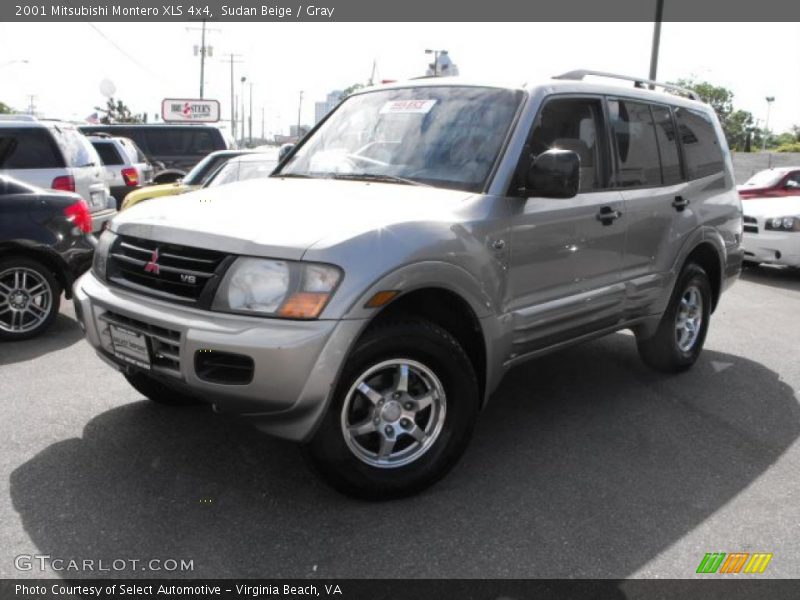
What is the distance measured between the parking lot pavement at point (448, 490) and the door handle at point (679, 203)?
1255 mm

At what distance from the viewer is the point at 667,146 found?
5.00 m

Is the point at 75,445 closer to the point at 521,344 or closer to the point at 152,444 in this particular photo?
the point at 152,444

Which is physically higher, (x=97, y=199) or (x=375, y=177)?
(x=375, y=177)

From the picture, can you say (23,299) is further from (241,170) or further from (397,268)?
(397,268)

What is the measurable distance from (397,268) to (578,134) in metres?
1.77

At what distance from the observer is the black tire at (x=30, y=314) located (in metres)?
5.96

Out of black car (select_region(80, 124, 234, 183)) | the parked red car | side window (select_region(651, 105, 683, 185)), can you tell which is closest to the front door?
side window (select_region(651, 105, 683, 185))

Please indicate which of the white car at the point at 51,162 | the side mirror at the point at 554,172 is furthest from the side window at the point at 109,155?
the side mirror at the point at 554,172

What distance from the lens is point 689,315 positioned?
549cm

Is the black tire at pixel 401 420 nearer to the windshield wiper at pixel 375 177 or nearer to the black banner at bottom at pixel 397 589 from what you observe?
the black banner at bottom at pixel 397 589

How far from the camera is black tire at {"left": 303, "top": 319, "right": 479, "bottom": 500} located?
3.06 meters

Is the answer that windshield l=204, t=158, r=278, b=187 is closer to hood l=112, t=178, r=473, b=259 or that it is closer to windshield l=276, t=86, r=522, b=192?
windshield l=276, t=86, r=522, b=192

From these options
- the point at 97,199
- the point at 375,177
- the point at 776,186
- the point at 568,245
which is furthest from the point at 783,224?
the point at 97,199

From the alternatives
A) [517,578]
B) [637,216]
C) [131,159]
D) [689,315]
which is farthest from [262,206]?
[131,159]
